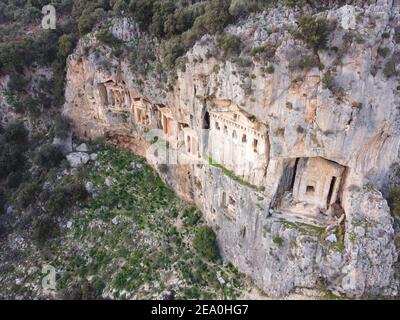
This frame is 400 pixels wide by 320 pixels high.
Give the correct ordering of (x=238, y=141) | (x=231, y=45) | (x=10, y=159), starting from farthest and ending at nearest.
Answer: (x=10, y=159) < (x=238, y=141) < (x=231, y=45)

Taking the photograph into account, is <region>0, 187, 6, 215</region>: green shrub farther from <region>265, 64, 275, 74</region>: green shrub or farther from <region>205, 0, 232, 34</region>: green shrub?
<region>265, 64, 275, 74</region>: green shrub

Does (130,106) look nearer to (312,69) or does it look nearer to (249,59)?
(249,59)

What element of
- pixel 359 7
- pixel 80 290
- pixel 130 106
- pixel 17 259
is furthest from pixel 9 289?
pixel 359 7

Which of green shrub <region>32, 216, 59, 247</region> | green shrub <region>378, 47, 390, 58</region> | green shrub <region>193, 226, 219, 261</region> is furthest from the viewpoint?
green shrub <region>32, 216, 59, 247</region>

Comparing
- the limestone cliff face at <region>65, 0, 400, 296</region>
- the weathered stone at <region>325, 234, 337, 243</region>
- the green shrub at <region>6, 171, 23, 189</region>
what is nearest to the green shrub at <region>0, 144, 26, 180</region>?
the green shrub at <region>6, 171, 23, 189</region>

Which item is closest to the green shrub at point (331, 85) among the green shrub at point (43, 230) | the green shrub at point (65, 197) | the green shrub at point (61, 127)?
the green shrub at point (65, 197)

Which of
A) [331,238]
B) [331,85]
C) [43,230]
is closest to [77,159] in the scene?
[43,230]

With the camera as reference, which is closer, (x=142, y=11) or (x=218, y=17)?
(x=218, y=17)

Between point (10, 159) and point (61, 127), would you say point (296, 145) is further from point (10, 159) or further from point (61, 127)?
point (10, 159)
